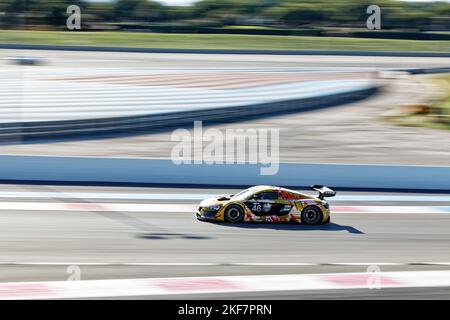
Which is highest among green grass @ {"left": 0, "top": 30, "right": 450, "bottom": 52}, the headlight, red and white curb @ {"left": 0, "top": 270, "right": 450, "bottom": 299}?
green grass @ {"left": 0, "top": 30, "right": 450, "bottom": 52}

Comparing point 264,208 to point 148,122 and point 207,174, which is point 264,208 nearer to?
point 207,174

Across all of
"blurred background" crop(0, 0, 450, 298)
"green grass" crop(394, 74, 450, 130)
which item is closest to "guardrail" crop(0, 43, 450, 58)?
"blurred background" crop(0, 0, 450, 298)

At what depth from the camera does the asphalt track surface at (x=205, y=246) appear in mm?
9977

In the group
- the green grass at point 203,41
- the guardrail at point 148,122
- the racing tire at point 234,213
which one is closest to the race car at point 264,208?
the racing tire at point 234,213

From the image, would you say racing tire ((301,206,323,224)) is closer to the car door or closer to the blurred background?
the blurred background

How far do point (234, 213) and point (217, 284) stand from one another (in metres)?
3.57

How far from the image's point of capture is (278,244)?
11.8 meters

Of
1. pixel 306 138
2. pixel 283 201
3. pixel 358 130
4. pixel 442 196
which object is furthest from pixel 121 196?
pixel 358 130

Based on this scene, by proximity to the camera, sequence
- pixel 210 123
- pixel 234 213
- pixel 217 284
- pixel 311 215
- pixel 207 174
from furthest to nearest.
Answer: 1. pixel 210 123
2. pixel 207 174
3. pixel 311 215
4. pixel 234 213
5. pixel 217 284

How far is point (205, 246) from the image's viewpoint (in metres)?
11.5

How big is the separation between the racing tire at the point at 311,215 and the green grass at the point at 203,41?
31.1m

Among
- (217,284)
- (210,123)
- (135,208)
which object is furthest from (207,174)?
(217,284)

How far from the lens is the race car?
13.1 metres
